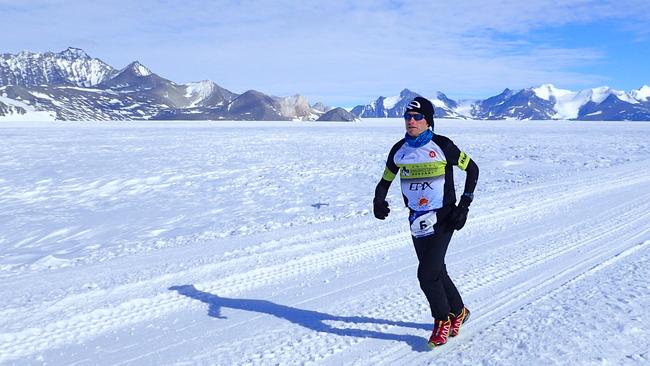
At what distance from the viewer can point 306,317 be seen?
17.2ft

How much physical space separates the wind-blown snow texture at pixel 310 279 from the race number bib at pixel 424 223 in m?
0.94

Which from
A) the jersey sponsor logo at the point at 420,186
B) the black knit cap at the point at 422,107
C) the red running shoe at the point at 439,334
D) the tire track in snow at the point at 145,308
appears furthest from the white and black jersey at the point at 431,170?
the tire track in snow at the point at 145,308

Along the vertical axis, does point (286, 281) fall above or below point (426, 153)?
below

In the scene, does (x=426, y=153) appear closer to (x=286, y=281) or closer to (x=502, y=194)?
(x=286, y=281)

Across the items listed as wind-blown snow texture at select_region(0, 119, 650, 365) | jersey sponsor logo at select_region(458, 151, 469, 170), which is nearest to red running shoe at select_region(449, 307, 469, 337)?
wind-blown snow texture at select_region(0, 119, 650, 365)

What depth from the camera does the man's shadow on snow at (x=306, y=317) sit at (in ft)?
15.4

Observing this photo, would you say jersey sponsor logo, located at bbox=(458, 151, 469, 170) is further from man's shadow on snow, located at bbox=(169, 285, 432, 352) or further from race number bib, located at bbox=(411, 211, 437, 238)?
man's shadow on snow, located at bbox=(169, 285, 432, 352)

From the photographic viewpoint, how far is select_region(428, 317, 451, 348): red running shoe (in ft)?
14.5

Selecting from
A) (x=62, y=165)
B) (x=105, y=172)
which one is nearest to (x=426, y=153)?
(x=105, y=172)

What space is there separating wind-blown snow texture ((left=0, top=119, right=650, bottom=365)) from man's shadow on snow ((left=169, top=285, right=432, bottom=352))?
21mm

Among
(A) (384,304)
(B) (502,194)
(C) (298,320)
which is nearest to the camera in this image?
(C) (298,320)

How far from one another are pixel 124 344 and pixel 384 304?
2473 millimetres

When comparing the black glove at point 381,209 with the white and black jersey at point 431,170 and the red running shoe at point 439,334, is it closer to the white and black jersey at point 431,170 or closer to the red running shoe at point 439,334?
the white and black jersey at point 431,170

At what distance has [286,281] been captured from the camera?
6422 millimetres
